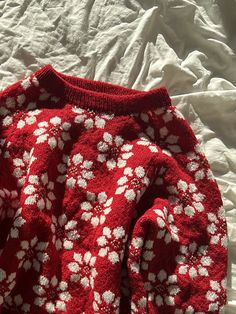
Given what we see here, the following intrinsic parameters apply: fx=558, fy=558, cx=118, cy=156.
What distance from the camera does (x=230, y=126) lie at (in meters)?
1.18

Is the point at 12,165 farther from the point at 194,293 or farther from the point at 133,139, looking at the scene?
the point at 194,293

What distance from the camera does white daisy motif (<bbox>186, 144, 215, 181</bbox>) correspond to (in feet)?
3.58

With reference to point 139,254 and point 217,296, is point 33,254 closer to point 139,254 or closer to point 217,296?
point 139,254

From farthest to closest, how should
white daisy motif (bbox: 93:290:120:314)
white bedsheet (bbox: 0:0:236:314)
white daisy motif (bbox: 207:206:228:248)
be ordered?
white bedsheet (bbox: 0:0:236:314) → white daisy motif (bbox: 207:206:228:248) → white daisy motif (bbox: 93:290:120:314)

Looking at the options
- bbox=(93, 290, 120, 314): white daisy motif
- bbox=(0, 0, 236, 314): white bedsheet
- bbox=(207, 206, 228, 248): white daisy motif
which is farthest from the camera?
bbox=(0, 0, 236, 314): white bedsheet

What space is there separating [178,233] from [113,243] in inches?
5.2

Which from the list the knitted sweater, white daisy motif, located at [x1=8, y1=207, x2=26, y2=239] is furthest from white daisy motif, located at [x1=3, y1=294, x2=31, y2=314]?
white daisy motif, located at [x1=8, y1=207, x2=26, y2=239]

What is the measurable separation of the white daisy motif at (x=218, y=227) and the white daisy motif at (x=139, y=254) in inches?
5.0

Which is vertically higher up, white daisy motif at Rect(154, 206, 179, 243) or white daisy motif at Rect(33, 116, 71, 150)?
white daisy motif at Rect(33, 116, 71, 150)

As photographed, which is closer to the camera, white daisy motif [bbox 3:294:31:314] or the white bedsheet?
white daisy motif [bbox 3:294:31:314]

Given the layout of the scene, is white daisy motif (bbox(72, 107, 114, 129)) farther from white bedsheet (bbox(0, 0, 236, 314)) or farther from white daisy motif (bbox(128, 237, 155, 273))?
white daisy motif (bbox(128, 237, 155, 273))

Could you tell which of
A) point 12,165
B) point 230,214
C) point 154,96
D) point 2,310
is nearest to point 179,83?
point 154,96

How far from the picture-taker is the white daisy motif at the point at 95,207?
3.36 feet

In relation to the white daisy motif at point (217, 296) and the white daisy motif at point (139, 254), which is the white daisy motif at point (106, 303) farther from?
the white daisy motif at point (217, 296)
